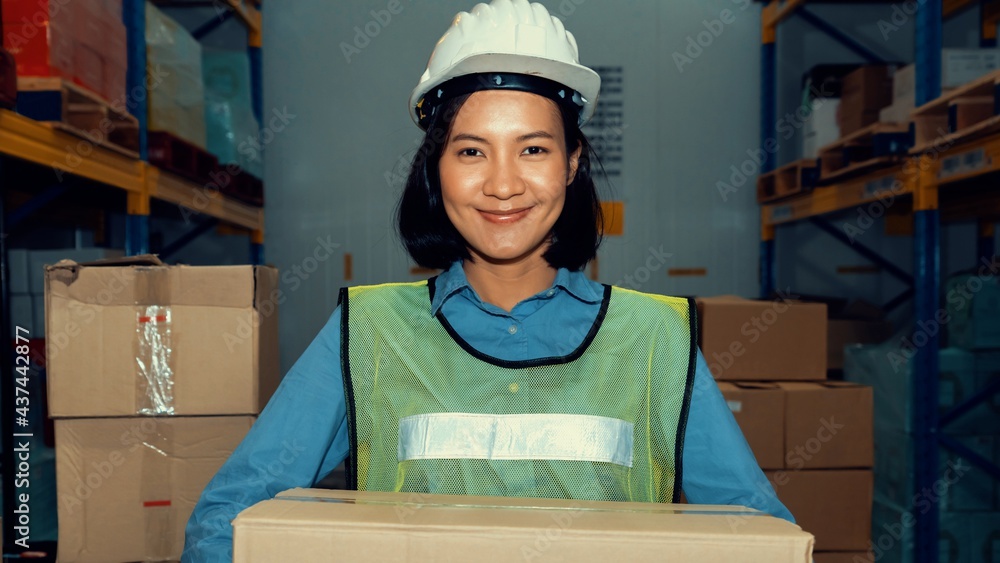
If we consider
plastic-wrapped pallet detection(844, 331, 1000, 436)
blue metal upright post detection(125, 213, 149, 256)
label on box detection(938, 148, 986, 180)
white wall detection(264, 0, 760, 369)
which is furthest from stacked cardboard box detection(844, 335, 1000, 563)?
blue metal upright post detection(125, 213, 149, 256)

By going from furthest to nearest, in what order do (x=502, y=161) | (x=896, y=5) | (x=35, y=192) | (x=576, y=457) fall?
1. (x=896, y=5)
2. (x=35, y=192)
3. (x=502, y=161)
4. (x=576, y=457)

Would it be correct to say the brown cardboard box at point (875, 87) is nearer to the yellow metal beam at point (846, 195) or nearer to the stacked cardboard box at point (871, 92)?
the stacked cardboard box at point (871, 92)

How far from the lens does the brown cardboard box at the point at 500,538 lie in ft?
2.17

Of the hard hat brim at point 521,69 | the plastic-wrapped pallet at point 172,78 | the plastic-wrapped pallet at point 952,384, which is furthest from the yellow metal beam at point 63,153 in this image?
the plastic-wrapped pallet at point 952,384

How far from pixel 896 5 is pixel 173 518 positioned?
6.34 meters

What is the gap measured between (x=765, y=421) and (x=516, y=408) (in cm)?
233

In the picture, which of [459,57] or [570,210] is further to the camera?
[570,210]

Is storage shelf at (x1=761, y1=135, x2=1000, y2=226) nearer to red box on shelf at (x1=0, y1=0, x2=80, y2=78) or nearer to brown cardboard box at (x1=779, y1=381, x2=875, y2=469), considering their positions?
brown cardboard box at (x1=779, y1=381, x2=875, y2=469)

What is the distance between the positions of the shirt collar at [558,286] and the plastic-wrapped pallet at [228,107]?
11.5 feet

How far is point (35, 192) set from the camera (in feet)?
13.3

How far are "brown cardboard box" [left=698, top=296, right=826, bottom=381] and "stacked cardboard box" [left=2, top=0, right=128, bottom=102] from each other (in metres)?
2.97

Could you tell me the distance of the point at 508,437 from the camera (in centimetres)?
119

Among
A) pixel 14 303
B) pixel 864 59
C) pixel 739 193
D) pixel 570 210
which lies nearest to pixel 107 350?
pixel 14 303

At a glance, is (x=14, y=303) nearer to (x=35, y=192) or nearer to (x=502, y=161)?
(x=35, y=192)
